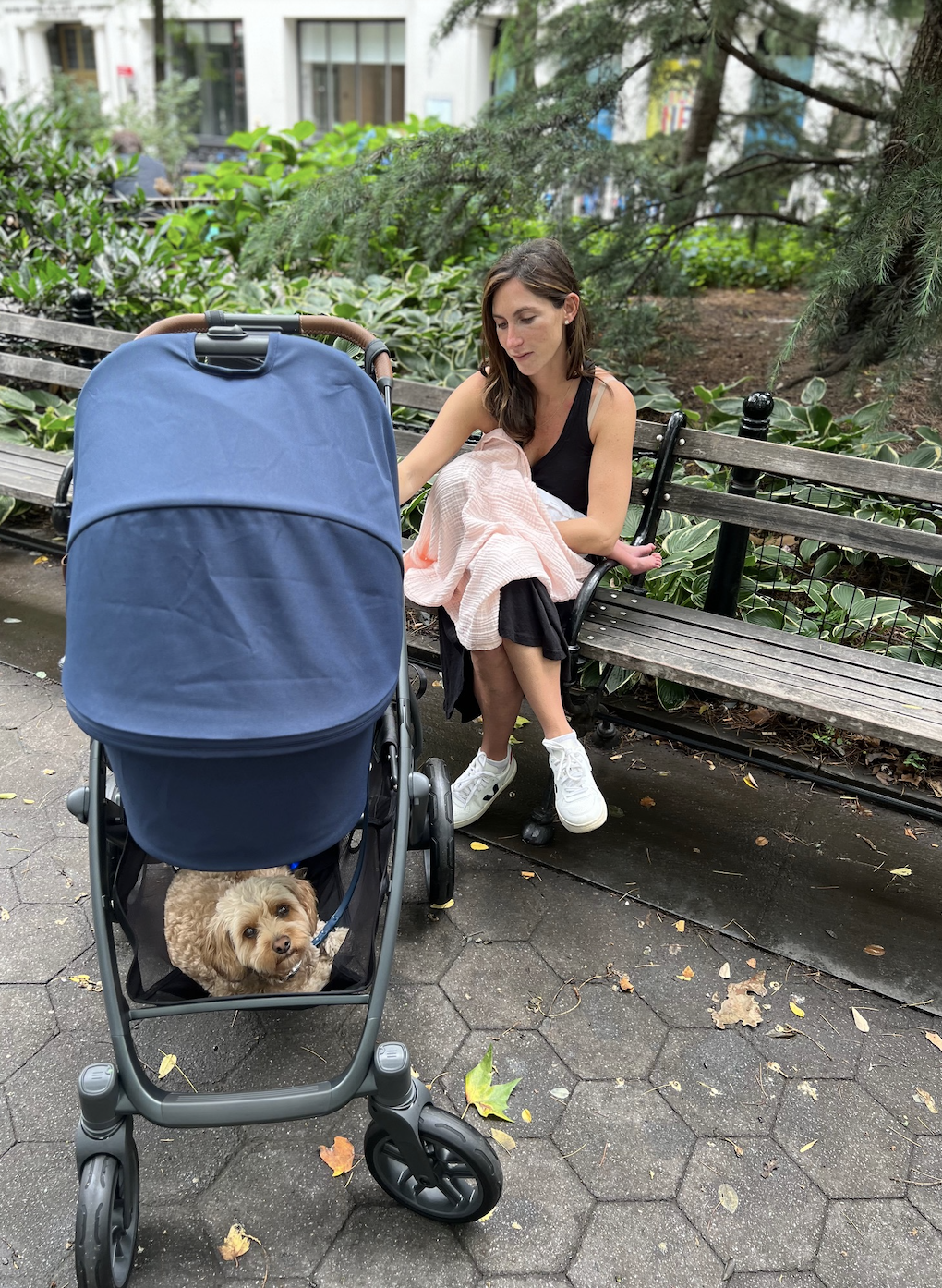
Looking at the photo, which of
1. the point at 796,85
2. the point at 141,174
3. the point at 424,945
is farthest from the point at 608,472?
the point at 141,174

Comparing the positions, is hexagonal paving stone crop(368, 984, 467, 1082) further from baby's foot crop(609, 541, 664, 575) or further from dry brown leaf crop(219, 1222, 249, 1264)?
baby's foot crop(609, 541, 664, 575)

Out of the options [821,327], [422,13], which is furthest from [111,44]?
[821,327]

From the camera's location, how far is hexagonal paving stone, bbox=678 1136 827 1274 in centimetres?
186

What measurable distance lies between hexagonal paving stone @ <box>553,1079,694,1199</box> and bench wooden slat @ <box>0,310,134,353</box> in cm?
351

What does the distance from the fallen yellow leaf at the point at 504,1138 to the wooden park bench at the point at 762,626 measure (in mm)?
1248

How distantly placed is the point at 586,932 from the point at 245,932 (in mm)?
1026

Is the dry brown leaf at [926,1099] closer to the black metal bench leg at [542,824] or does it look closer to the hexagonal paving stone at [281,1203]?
the black metal bench leg at [542,824]

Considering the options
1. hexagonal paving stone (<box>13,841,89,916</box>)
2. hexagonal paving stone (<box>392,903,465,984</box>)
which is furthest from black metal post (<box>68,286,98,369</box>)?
hexagonal paving stone (<box>392,903,465,984</box>)

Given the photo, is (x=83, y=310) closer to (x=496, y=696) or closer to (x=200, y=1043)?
(x=496, y=696)

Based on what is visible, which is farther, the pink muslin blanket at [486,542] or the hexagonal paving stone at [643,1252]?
the pink muslin blanket at [486,542]

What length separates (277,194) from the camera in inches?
285

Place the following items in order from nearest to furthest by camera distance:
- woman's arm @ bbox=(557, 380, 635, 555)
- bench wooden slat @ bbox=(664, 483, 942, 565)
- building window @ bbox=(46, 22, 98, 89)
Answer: woman's arm @ bbox=(557, 380, 635, 555) < bench wooden slat @ bbox=(664, 483, 942, 565) < building window @ bbox=(46, 22, 98, 89)

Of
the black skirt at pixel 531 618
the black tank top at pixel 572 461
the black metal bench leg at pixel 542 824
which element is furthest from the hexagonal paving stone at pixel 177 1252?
the black tank top at pixel 572 461

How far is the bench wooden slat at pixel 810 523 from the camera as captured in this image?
9.20ft
